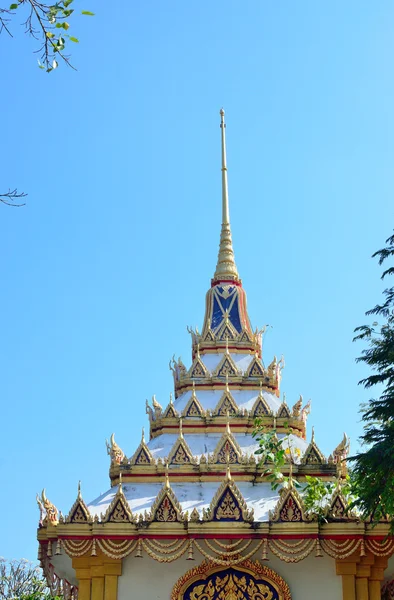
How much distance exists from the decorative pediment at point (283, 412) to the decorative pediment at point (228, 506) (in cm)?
504

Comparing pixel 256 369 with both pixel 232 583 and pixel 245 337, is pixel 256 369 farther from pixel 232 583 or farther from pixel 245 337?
pixel 232 583

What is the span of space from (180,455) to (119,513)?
278 centimetres

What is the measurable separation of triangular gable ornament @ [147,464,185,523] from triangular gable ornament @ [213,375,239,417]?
15.3ft

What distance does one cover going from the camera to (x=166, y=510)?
16.3 m

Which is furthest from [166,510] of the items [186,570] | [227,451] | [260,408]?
[260,408]

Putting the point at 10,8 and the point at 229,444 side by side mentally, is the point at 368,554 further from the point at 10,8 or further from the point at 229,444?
the point at 10,8

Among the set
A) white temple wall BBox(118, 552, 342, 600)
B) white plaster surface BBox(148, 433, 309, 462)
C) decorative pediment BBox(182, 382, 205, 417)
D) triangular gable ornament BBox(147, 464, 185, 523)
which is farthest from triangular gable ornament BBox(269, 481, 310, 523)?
decorative pediment BBox(182, 382, 205, 417)

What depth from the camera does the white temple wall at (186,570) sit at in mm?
16375

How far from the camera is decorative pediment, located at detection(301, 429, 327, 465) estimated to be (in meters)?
18.8

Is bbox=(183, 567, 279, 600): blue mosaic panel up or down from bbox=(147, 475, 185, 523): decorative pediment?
down

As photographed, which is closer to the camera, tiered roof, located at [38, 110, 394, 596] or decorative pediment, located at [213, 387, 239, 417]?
tiered roof, located at [38, 110, 394, 596]

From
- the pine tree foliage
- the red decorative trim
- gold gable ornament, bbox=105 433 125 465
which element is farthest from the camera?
the red decorative trim

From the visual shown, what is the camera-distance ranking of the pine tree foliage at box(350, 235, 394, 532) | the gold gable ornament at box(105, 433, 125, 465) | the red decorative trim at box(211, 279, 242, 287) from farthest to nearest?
1. the red decorative trim at box(211, 279, 242, 287)
2. the gold gable ornament at box(105, 433, 125, 465)
3. the pine tree foliage at box(350, 235, 394, 532)

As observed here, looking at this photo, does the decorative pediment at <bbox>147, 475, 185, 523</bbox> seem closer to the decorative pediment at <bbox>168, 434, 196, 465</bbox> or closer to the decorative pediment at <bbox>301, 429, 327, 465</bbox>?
the decorative pediment at <bbox>168, 434, 196, 465</bbox>
